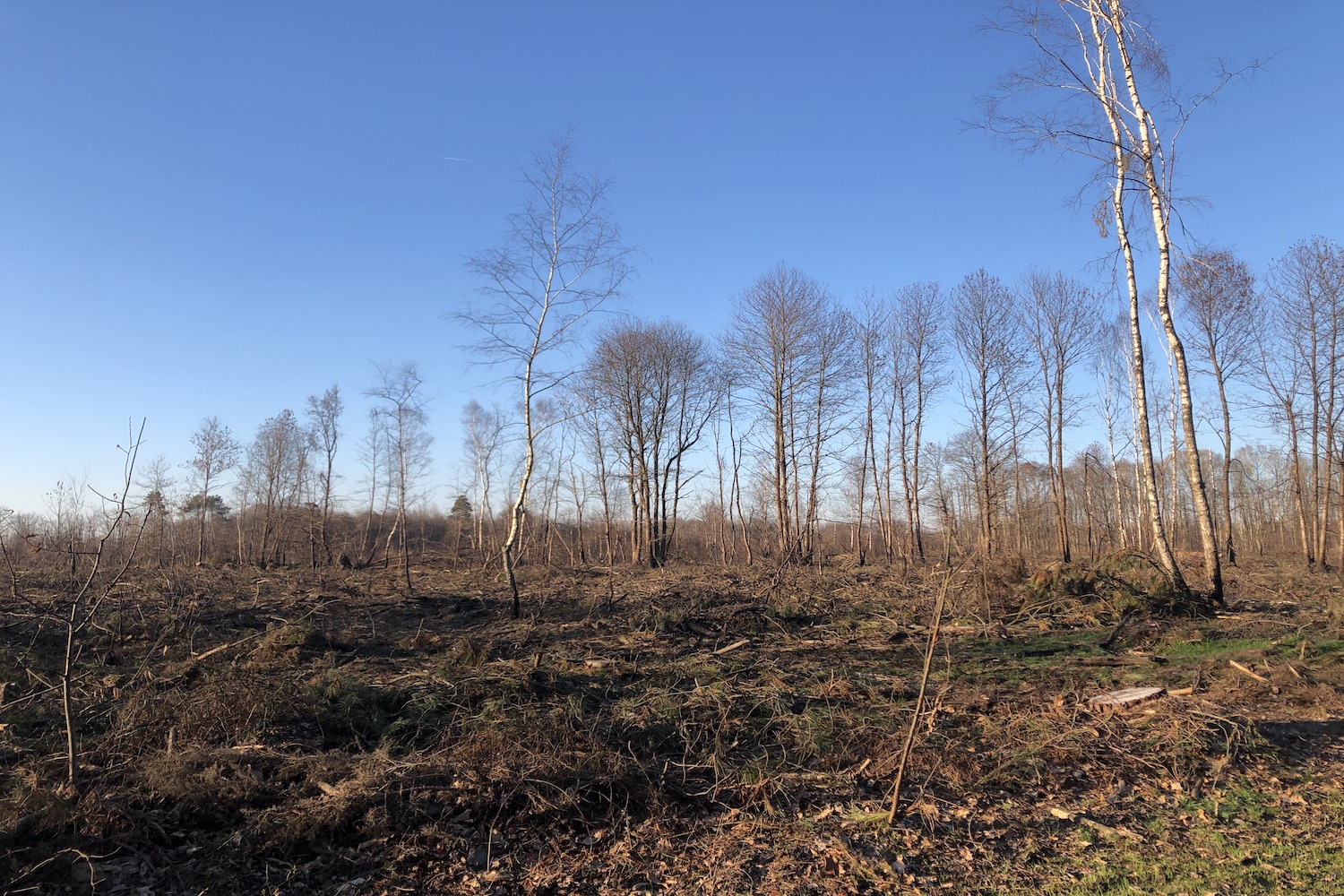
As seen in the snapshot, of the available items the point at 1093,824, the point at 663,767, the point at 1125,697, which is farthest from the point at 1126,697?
the point at 663,767

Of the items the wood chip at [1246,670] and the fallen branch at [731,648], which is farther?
the fallen branch at [731,648]

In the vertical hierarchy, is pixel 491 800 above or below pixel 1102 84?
below

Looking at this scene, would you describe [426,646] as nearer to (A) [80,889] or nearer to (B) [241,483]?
(A) [80,889]

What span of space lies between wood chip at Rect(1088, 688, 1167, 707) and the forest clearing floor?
0.33ft

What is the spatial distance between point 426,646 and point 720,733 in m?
5.47

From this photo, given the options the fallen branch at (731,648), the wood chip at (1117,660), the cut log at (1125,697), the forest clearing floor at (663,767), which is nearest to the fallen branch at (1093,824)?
the forest clearing floor at (663,767)

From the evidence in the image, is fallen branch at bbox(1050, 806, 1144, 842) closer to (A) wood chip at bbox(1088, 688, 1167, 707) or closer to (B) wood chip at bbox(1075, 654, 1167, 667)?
(A) wood chip at bbox(1088, 688, 1167, 707)

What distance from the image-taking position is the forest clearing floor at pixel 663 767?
149 inches

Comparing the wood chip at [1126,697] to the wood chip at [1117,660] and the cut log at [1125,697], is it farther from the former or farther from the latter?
the wood chip at [1117,660]

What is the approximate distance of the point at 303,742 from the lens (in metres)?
5.38

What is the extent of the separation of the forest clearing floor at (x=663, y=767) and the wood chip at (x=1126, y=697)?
0.10m

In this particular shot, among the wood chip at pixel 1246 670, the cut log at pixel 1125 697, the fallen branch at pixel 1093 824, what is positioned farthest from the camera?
the wood chip at pixel 1246 670

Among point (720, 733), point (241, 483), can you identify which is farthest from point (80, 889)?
point (241, 483)

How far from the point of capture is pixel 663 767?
505 cm
